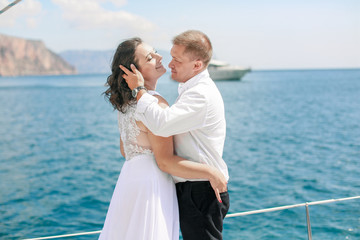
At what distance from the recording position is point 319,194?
466 inches

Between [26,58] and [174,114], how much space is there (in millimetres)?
160534

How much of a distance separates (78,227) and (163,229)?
814 centimetres

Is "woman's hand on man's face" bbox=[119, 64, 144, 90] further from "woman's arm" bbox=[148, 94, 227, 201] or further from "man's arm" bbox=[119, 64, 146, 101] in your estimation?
"woman's arm" bbox=[148, 94, 227, 201]

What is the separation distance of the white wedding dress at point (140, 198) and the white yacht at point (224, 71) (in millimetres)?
80784

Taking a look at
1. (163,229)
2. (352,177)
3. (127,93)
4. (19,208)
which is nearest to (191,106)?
(127,93)

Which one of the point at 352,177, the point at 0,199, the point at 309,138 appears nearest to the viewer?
the point at 0,199

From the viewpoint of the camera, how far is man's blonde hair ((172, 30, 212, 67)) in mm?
1913

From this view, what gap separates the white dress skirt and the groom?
75 millimetres

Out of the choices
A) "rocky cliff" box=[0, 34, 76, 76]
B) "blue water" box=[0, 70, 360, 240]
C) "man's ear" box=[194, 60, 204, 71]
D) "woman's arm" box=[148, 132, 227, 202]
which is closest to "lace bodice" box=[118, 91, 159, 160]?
"woman's arm" box=[148, 132, 227, 202]

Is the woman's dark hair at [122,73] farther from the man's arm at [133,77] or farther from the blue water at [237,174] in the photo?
the blue water at [237,174]

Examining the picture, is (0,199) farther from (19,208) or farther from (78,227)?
(78,227)

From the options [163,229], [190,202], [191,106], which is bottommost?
[163,229]

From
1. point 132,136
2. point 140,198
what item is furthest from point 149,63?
point 140,198

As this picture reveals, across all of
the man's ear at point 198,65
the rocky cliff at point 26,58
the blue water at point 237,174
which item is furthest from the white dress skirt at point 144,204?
the rocky cliff at point 26,58
